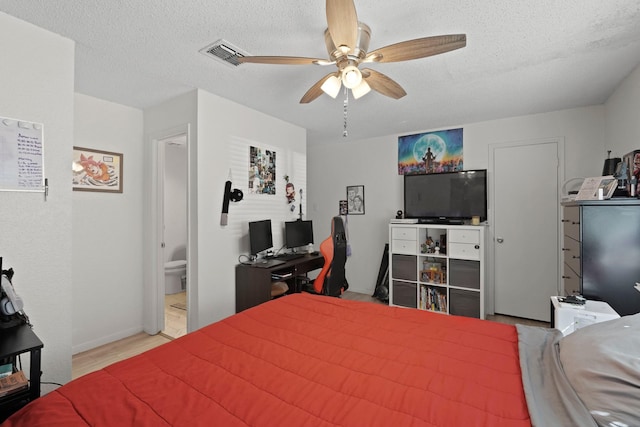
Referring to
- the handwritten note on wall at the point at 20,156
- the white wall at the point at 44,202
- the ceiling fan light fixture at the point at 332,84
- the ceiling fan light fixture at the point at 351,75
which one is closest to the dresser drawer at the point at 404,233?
the ceiling fan light fixture at the point at 332,84

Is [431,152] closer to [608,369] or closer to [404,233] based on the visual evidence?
[404,233]

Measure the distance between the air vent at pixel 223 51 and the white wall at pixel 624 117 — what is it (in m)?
3.08

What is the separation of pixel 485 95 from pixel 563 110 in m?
1.19

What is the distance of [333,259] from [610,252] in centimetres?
214

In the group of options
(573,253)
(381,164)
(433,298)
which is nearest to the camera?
(573,253)

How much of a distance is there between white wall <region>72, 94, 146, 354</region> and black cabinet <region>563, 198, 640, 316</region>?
4.12 m

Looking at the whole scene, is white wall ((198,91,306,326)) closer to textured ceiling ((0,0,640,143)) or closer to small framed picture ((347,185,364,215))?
textured ceiling ((0,0,640,143))

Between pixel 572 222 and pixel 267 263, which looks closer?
pixel 572 222

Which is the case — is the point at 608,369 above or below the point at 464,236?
below

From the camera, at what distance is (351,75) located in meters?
1.77

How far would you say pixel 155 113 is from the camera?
3.32 meters

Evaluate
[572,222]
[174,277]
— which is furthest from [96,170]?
[572,222]

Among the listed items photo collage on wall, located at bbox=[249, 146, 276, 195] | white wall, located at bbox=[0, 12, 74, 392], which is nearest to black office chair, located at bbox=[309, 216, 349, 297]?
photo collage on wall, located at bbox=[249, 146, 276, 195]

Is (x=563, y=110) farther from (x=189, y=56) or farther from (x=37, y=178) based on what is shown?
(x=37, y=178)
